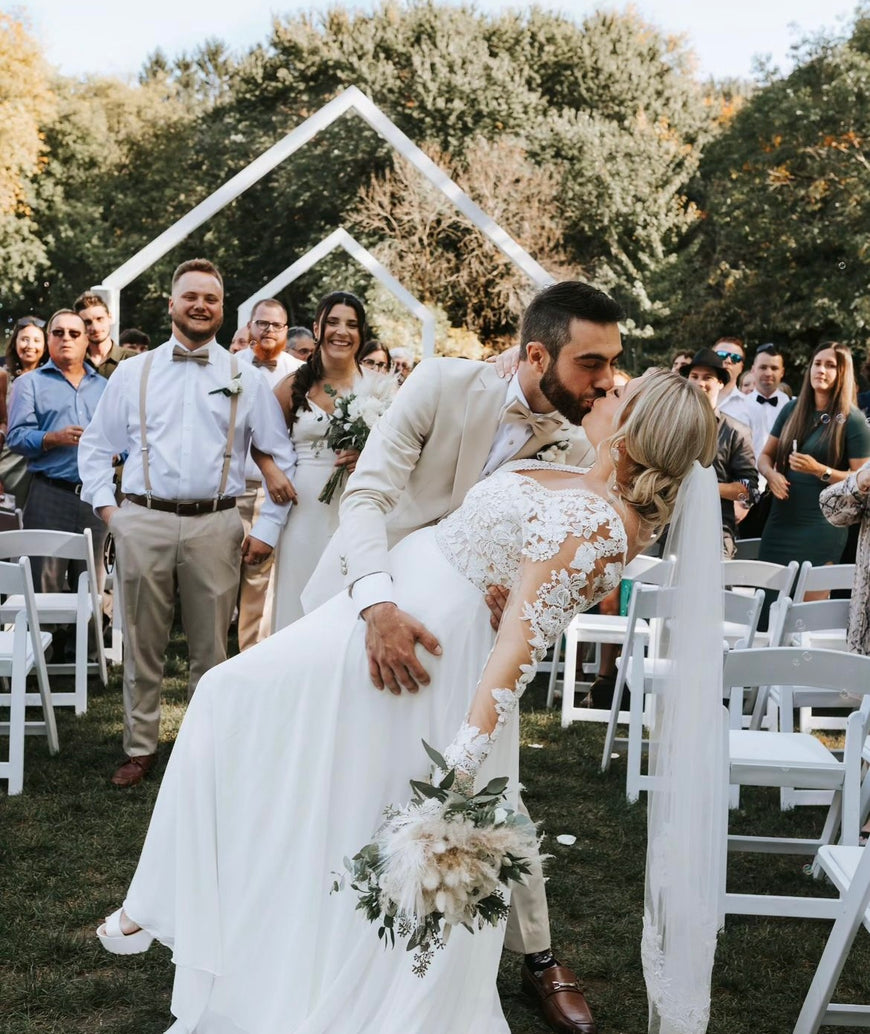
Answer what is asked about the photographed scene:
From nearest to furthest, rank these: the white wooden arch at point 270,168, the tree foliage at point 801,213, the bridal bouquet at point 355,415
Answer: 1. the bridal bouquet at point 355,415
2. the white wooden arch at point 270,168
3. the tree foliage at point 801,213

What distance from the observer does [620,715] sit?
596 centimetres

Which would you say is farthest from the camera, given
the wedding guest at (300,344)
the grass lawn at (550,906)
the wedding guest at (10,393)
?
the wedding guest at (300,344)

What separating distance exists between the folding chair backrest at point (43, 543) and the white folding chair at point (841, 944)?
4.20m

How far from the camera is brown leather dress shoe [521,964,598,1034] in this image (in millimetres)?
3189

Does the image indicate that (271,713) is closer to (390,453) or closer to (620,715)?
(390,453)

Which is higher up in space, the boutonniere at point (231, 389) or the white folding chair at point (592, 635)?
the boutonniere at point (231, 389)

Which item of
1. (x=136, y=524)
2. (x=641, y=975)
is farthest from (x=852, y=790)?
(x=136, y=524)

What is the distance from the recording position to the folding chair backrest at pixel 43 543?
19.2 feet

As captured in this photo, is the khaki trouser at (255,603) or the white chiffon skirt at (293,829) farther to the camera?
the khaki trouser at (255,603)

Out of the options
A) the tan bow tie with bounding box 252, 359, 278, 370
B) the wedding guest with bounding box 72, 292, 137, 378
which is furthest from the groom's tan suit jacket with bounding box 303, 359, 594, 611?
the wedding guest with bounding box 72, 292, 137, 378

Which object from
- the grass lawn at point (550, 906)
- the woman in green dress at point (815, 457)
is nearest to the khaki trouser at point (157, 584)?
the grass lawn at point (550, 906)

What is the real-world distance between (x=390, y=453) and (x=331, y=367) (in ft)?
10.0

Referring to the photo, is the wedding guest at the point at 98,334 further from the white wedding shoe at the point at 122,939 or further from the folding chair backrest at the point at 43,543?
the white wedding shoe at the point at 122,939

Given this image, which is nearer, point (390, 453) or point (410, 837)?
point (410, 837)
